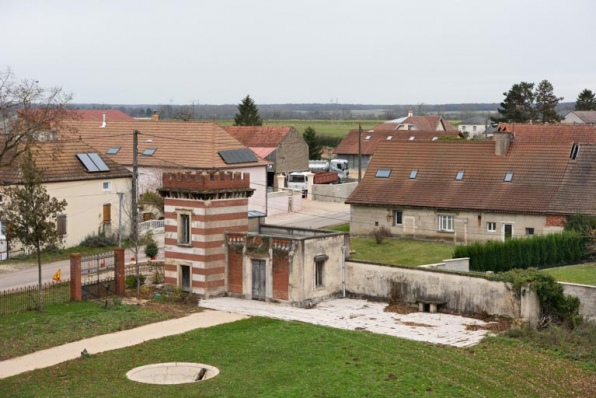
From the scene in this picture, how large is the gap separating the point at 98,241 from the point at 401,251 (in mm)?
15390

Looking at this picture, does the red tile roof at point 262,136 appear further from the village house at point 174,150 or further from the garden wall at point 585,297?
the garden wall at point 585,297

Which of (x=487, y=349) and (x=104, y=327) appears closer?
(x=487, y=349)

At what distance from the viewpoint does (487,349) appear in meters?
27.4

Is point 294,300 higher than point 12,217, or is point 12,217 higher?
point 12,217

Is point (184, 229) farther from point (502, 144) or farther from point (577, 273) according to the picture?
point (502, 144)

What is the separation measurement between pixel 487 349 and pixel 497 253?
1207cm

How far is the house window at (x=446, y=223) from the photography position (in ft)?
155

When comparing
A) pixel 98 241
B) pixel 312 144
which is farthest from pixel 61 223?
pixel 312 144

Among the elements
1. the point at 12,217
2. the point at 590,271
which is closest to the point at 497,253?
the point at 590,271

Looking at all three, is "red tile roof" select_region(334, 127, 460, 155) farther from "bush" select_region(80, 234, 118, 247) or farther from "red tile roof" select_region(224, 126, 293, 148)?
"bush" select_region(80, 234, 118, 247)

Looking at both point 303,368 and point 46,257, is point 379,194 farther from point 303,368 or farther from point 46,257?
point 303,368

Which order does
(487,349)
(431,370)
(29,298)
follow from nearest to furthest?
(431,370)
(487,349)
(29,298)

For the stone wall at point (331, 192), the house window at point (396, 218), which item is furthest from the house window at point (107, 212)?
the stone wall at point (331, 192)

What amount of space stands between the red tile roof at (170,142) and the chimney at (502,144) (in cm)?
1508
